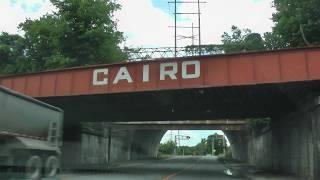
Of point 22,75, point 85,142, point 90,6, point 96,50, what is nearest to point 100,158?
point 85,142

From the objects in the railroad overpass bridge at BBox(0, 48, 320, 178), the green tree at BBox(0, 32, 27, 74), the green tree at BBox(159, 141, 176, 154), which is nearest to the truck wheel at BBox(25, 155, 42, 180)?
the railroad overpass bridge at BBox(0, 48, 320, 178)

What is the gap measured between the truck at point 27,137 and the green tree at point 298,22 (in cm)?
2681

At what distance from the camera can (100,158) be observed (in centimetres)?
5909

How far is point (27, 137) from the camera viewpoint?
18344 mm

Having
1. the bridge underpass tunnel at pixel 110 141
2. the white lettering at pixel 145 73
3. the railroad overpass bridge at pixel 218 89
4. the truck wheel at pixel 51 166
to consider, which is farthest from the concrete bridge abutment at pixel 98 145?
the truck wheel at pixel 51 166

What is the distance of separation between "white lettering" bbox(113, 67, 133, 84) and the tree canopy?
23.9 m

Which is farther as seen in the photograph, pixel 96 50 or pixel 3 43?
pixel 3 43

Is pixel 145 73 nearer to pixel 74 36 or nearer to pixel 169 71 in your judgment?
pixel 169 71

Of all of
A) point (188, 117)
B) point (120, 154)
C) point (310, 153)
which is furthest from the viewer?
point (120, 154)

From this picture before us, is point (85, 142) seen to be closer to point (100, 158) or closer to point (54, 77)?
point (100, 158)

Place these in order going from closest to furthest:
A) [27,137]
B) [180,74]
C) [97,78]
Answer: [27,137] → [180,74] → [97,78]

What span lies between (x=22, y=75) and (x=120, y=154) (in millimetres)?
37374

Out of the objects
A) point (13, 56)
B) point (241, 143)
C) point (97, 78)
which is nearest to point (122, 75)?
point (97, 78)

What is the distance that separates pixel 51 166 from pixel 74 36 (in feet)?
133
